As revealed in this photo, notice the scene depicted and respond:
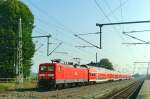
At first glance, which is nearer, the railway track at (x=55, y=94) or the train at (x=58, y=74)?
the railway track at (x=55, y=94)

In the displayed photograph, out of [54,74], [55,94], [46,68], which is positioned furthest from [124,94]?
[55,94]

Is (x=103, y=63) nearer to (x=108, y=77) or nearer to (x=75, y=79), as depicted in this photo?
(x=108, y=77)

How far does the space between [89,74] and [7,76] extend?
13.8 metres

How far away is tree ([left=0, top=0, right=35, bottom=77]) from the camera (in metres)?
58.2

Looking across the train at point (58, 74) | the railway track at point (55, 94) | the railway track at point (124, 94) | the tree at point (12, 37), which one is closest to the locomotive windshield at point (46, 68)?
the train at point (58, 74)

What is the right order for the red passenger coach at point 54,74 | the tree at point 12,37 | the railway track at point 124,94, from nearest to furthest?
the railway track at point 124,94, the red passenger coach at point 54,74, the tree at point 12,37

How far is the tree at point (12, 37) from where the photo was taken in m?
58.2

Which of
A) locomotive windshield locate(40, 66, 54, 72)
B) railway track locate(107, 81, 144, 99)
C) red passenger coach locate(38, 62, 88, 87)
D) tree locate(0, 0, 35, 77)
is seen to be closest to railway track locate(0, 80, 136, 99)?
railway track locate(107, 81, 144, 99)

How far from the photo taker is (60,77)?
45.1 meters

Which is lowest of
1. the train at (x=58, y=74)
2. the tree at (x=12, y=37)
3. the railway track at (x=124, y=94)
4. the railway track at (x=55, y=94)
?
the railway track at (x=124, y=94)

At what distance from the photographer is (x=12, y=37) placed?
58.7 meters

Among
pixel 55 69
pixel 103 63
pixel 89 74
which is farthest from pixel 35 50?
pixel 103 63

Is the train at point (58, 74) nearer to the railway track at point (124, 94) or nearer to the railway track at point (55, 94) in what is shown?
the railway track at point (55, 94)

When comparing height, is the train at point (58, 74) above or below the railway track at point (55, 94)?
above
